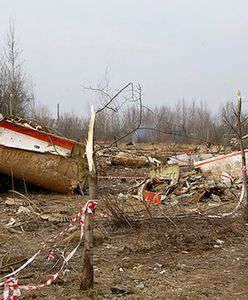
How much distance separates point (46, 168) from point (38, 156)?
1.22 ft

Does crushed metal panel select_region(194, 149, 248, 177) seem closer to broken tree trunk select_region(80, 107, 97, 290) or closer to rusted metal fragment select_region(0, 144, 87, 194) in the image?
rusted metal fragment select_region(0, 144, 87, 194)

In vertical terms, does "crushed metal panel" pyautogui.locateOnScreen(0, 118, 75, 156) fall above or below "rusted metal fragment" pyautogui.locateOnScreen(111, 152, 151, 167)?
above

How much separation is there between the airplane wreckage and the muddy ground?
1.96 metres

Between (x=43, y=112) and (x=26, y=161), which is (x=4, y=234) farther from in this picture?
(x=43, y=112)

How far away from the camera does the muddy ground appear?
4.69 metres

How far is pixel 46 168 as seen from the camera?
37.5 ft

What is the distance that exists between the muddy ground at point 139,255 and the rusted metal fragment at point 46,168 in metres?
1.94

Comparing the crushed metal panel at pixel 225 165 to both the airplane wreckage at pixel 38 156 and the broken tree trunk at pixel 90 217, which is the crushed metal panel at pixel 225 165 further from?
the broken tree trunk at pixel 90 217

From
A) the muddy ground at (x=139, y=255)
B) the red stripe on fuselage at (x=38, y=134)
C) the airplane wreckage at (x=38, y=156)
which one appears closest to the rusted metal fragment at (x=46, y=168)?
the airplane wreckage at (x=38, y=156)

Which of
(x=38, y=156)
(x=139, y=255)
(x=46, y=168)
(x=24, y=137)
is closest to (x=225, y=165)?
(x=46, y=168)

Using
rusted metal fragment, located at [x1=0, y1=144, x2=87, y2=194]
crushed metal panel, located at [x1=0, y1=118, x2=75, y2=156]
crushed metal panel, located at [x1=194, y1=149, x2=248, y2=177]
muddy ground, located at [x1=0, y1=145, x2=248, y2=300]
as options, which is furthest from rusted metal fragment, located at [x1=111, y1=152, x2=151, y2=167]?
muddy ground, located at [x1=0, y1=145, x2=248, y2=300]

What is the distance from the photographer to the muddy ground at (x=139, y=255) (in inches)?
185

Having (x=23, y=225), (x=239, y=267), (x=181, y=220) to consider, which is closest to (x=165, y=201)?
→ (x=181, y=220)

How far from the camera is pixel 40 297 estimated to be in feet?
14.5
